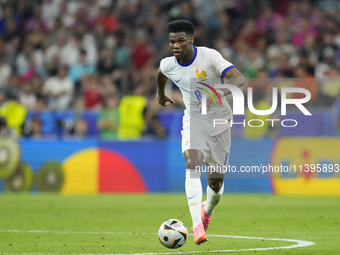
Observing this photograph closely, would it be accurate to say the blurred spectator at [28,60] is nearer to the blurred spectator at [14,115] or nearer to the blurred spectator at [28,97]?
the blurred spectator at [28,97]

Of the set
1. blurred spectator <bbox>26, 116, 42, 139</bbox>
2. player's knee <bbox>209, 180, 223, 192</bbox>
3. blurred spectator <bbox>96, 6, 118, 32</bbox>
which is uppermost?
blurred spectator <bbox>96, 6, 118, 32</bbox>

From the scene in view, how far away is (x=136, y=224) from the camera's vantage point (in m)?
9.34

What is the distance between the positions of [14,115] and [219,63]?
32.8 feet

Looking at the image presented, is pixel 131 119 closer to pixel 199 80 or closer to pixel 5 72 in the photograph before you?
pixel 5 72

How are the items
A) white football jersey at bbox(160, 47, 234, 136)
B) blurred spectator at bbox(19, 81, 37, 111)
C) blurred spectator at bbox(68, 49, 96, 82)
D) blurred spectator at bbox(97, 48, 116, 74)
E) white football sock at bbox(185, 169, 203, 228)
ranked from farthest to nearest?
blurred spectator at bbox(68, 49, 96, 82) < blurred spectator at bbox(97, 48, 116, 74) < blurred spectator at bbox(19, 81, 37, 111) < white football jersey at bbox(160, 47, 234, 136) < white football sock at bbox(185, 169, 203, 228)

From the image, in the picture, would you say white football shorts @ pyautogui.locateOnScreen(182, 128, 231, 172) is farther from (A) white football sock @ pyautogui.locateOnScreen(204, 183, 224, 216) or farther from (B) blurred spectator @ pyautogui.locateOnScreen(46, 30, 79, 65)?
(B) blurred spectator @ pyautogui.locateOnScreen(46, 30, 79, 65)

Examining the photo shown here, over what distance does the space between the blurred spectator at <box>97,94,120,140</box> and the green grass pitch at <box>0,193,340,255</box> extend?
1.74m

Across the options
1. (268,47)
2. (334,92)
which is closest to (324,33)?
(268,47)

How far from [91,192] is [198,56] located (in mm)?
8013

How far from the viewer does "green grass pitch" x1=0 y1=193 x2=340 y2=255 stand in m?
6.86

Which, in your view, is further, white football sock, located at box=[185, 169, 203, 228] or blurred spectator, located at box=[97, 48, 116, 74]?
blurred spectator, located at box=[97, 48, 116, 74]

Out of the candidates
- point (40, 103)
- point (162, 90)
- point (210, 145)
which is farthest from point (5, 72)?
point (210, 145)

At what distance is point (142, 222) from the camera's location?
958 centimetres

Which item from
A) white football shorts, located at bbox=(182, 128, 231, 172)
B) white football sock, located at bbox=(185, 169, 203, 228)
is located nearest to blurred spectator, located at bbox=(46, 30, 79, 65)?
white football shorts, located at bbox=(182, 128, 231, 172)
